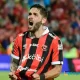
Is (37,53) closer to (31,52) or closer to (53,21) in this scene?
(31,52)

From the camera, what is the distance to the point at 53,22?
1370 cm

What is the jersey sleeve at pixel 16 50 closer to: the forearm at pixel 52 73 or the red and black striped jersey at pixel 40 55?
the red and black striped jersey at pixel 40 55

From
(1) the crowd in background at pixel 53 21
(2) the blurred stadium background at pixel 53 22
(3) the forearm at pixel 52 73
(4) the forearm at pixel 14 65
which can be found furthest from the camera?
(1) the crowd in background at pixel 53 21

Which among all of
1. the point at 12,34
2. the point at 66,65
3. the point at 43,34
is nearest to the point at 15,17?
the point at 12,34

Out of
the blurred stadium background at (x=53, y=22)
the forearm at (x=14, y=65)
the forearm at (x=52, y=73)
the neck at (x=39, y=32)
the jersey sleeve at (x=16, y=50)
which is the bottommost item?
the forearm at (x=52, y=73)

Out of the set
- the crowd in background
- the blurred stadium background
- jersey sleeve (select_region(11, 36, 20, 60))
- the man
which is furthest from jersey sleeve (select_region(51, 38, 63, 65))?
the crowd in background

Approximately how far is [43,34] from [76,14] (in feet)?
31.9

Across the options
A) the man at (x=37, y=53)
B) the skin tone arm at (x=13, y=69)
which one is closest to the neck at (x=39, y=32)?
the man at (x=37, y=53)

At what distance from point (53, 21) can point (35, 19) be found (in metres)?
9.08

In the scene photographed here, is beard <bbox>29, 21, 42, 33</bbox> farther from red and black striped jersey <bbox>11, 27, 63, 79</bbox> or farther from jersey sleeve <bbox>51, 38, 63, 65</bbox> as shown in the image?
jersey sleeve <bbox>51, 38, 63, 65</bbox>

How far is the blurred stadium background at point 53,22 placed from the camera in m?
12.2

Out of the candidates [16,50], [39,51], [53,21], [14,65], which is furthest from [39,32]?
[53,21]

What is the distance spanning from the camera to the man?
4684 mm

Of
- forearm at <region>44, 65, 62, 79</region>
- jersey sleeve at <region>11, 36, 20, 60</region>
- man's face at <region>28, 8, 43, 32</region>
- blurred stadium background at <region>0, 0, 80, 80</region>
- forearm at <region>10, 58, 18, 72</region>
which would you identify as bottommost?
forearm at <region>44, 65, 62, 79</region>
